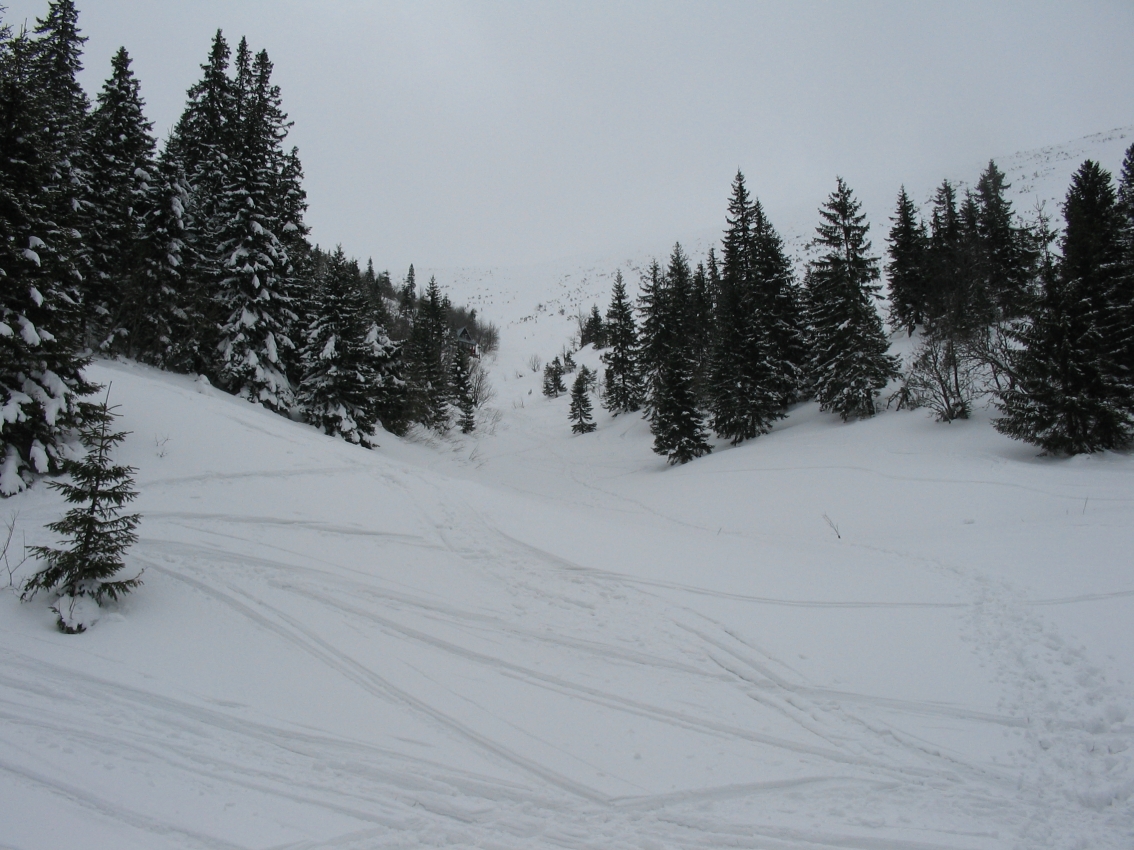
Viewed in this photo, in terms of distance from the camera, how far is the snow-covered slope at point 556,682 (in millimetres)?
3777

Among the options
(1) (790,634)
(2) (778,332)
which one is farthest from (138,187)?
(2) (778,332)

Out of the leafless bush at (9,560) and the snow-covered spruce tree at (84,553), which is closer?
the snow-covered spruce tree at (84,553)

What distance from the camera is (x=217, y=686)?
4992 mm

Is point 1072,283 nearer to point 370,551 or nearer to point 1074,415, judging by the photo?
point 1074,415

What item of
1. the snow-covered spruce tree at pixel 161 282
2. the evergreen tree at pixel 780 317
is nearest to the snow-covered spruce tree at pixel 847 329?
the evergreen tree at pixel 780 317

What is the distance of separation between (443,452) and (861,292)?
82.0 ft

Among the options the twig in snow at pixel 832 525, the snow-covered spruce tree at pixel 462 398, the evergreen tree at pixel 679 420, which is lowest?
the twig in snow at pixel 832 525

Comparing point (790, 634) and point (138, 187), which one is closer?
point (790, 634)

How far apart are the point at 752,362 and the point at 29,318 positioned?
26.6 metres

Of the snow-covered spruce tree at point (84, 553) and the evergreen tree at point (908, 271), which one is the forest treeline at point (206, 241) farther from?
the evergreen tree at point (908, 271)

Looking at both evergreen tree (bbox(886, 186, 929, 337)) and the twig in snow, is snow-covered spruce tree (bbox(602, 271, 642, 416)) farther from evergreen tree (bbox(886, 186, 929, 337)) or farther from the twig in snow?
the twig in snow

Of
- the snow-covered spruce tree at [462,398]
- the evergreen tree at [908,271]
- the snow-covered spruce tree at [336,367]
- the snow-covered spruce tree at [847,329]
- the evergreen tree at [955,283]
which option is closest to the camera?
the evergreen tree at [955,283]

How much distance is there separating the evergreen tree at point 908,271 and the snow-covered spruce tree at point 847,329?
34.2 feet

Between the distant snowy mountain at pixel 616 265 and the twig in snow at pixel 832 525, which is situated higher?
the distant snowy mountain at pixel 616 265
